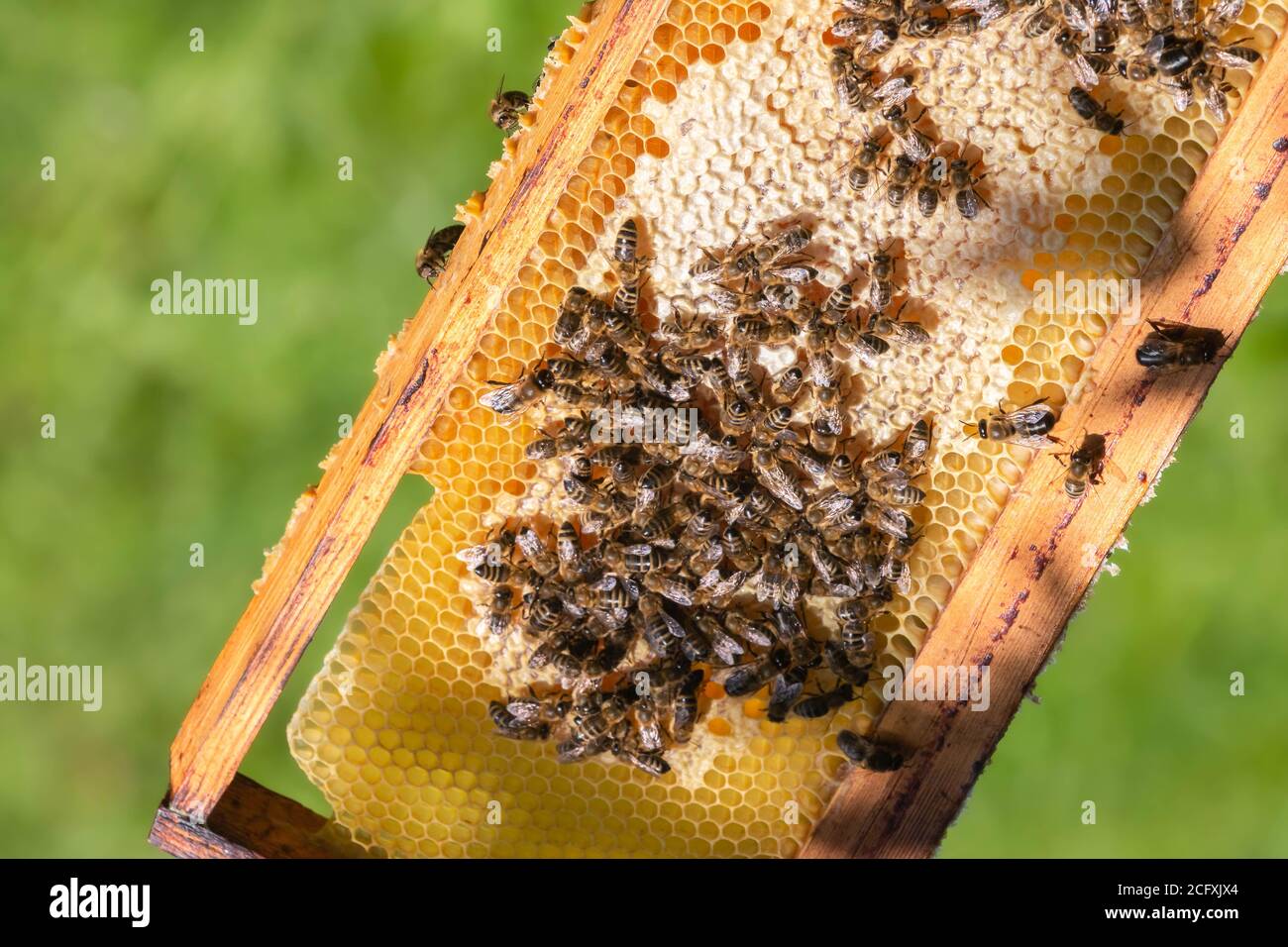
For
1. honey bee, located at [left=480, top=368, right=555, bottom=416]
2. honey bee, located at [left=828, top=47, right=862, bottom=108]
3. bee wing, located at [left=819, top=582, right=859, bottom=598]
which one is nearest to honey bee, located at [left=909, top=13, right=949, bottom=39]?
honey bee, located at [left=828, top=47, right=862, bottom=108]

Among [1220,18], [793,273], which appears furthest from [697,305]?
[1220,18]

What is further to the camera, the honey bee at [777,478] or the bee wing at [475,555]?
the bee wing at [475,555]

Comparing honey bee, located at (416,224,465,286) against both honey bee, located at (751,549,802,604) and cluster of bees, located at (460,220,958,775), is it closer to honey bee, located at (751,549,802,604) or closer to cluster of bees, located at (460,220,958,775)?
cluster of bees, located at (460,220,958,775)


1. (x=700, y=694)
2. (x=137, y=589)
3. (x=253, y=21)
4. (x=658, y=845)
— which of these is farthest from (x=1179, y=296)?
(x=137, y=589)

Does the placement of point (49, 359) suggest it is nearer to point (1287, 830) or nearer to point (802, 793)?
point (802, 793)

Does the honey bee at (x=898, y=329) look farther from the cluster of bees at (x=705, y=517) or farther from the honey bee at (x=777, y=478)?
the honey bee at (x=777, y=478)

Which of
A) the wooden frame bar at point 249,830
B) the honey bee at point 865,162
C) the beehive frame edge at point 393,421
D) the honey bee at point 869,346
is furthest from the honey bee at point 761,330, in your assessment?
the wooden frame bar at point 249,830

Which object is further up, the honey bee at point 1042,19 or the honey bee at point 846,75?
the honey bee at point 1042,19
